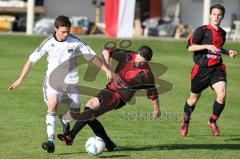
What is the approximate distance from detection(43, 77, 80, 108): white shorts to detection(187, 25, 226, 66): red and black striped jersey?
2510mm

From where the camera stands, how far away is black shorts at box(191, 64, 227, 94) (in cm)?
1256

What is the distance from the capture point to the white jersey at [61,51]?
1080cm

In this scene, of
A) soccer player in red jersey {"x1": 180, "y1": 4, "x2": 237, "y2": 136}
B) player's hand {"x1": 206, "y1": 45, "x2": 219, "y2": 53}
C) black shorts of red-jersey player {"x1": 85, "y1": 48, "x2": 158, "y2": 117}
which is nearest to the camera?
black shorts of red-jersey player {"x1": 85, "y1": 48, "x2": 158, "y2": 117}

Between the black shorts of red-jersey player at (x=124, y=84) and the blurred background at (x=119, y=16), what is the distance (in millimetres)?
23781

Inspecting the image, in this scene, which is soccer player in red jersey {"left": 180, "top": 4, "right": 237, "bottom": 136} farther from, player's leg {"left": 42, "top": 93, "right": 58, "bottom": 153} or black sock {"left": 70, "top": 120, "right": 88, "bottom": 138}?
player's leg {"left": 42, "top": 93, "right": 58, "bottom": 153}

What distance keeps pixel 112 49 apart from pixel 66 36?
1.03 metres

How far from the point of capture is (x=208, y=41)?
12.5 meters

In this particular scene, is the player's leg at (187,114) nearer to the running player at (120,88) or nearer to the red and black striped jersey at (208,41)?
the red and black striped jersey at (208,41)

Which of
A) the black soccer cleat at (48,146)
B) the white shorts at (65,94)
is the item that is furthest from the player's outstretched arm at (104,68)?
the black soccer cleat at (48,146)

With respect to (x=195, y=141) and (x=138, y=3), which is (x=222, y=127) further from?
(x=138, y=3)

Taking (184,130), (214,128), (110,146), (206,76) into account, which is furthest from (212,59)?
(110,146)

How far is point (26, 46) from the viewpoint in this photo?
31422 mm

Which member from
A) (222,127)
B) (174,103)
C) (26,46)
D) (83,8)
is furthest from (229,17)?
(222,127)

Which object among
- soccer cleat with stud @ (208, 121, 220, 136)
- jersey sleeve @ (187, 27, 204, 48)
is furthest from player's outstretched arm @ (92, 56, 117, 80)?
soccer cleat with stud @ (208, 121, 220, 136)
